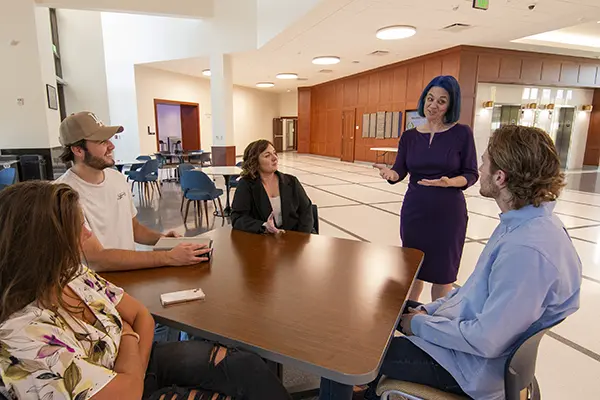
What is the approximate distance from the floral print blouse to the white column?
29.8ft

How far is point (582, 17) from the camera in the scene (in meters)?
6.68

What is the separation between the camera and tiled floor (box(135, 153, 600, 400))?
2.03 metres

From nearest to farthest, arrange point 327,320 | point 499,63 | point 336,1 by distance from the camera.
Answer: point 327,320 < point 336,1 < point 499,63

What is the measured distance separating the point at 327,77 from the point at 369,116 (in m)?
2.54

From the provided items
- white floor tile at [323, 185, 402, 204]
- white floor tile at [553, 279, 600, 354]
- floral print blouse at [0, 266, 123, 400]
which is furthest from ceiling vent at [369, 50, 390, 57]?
floral print blouse at [0, 266, 123, 400]

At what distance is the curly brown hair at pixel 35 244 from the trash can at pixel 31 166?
6.64 m

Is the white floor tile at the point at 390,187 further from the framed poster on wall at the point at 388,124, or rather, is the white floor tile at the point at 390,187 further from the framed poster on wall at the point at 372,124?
the framed poster on wall at the point at 372,124

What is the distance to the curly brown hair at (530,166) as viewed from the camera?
Result: 3.67 feet

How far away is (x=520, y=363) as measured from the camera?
1010 millimetres

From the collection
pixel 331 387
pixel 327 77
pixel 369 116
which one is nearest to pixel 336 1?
pixel 331 387

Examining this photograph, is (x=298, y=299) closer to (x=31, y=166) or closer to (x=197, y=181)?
(x=197, y=181)

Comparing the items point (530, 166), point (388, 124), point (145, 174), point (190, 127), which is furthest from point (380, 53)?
point (530, 166)

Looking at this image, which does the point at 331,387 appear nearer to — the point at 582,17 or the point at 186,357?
the point at 186,357

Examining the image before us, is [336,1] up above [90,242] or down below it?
above
